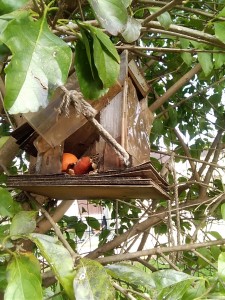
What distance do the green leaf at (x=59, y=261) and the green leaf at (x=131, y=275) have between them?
0.12m

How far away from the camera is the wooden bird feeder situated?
91 cm

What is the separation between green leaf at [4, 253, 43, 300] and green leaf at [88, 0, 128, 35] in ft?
1.09

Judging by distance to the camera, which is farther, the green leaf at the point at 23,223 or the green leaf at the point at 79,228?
the green leaf at the point at 79,228

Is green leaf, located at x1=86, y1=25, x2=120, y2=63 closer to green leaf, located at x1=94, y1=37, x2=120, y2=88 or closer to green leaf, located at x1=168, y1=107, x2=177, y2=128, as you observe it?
green leaf, located at x1=94, y1=37, x2=120, y2=88

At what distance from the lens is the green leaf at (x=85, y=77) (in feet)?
2.47

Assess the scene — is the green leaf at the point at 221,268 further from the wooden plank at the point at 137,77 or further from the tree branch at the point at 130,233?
the tree branch at the point at 130,233

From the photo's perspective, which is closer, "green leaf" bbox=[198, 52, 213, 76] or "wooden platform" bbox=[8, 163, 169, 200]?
"wooden platform" bbox=[8, 163, 169, 200]

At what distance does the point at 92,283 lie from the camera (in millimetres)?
628

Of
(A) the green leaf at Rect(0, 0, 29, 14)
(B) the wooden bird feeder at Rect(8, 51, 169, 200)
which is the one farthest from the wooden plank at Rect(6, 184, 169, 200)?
(A) the green leaf at Rect(0, 0, 29, 14)

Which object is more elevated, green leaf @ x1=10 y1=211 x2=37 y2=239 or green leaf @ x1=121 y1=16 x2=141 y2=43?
green leaf @ x1=121 y1=16 x2=141 y2=43

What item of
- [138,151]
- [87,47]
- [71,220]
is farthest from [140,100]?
[71,220]

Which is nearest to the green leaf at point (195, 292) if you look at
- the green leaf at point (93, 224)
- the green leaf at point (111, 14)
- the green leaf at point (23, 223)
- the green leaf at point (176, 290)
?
the green leaf at point (176, 290)

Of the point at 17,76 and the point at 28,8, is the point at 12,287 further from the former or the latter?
the point at 28,8

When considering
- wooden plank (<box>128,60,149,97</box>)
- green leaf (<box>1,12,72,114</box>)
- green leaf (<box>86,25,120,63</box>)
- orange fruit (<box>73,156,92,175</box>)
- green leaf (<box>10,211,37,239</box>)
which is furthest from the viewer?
wooden plank (<box>128,60,149,97</box>)
